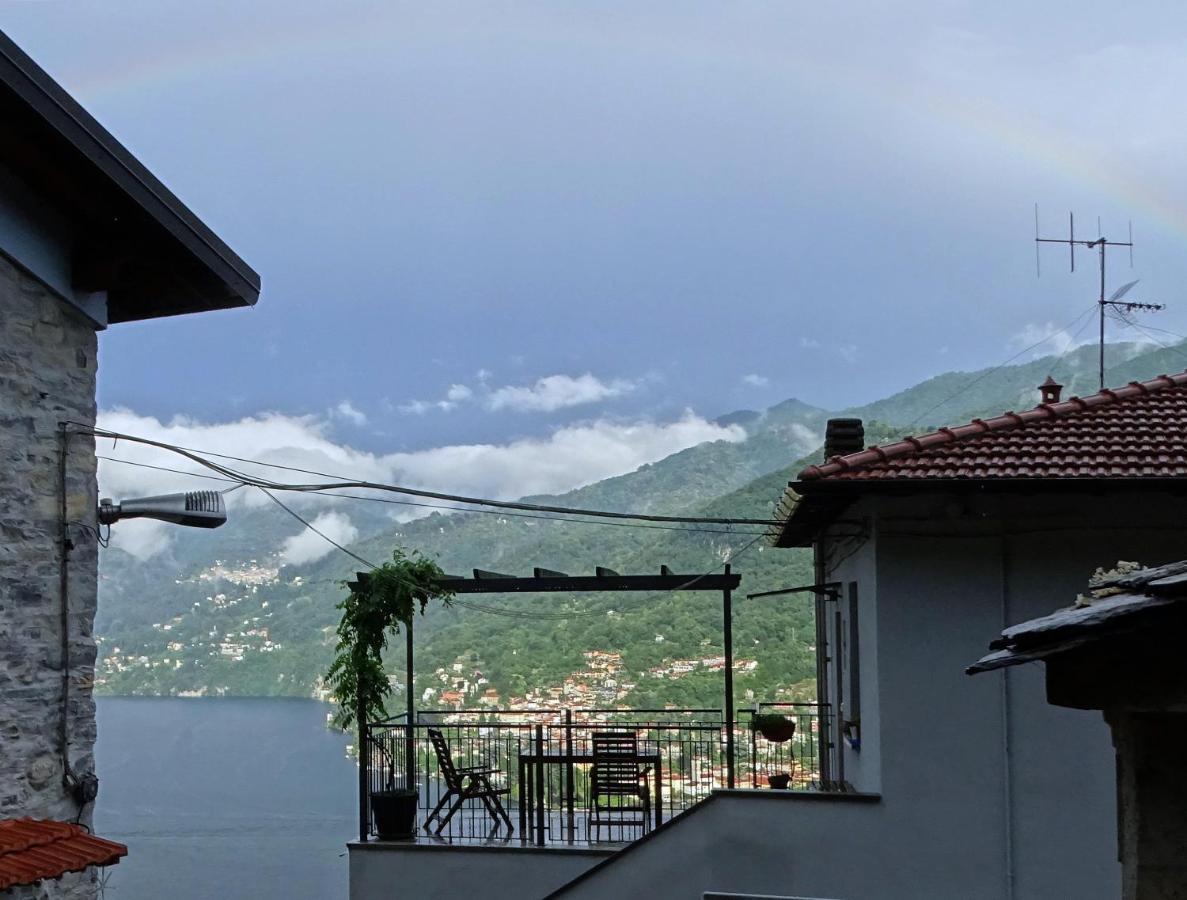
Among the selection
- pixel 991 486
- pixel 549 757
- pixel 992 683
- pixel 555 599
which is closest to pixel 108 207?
pixel 991 486

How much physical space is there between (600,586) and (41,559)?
6.52 m

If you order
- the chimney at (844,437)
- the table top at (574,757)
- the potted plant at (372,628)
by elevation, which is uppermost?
the chimney at (844,437)

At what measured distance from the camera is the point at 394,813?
1118 centimetres

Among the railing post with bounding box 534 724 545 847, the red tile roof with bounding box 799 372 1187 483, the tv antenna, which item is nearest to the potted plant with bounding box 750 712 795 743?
the railing post with bounding box 534 724 545 847

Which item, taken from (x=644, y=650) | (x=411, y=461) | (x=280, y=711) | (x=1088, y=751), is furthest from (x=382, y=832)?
(x=411, y=461)

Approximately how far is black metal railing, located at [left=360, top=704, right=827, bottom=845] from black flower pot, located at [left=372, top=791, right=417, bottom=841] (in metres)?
0.20

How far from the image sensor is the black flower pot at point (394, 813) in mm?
11172

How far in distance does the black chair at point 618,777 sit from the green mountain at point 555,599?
1693mm

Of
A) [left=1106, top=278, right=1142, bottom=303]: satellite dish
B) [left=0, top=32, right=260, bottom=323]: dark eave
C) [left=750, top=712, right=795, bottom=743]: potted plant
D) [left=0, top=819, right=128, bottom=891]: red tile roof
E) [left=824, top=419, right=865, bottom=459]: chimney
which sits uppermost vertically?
[left=1106, top=278, right=1142, bottom=303]: satellite dish

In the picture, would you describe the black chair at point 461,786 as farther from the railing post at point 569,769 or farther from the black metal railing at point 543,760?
the railing post at point 569,769

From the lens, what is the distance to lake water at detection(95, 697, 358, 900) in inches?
753

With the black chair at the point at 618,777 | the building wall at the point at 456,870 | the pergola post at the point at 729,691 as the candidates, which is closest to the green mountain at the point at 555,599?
the pergola post at the point at 729,691

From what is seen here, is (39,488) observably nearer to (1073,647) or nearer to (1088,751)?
(1073,647)

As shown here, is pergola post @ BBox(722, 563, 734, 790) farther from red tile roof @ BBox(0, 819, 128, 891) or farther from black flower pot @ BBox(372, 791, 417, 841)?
red tile roof @ BBox(0, 819, 128, 891)
